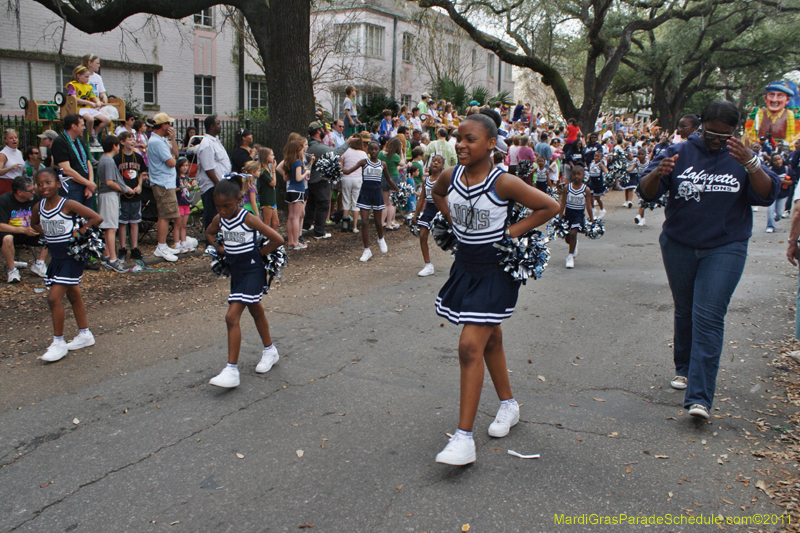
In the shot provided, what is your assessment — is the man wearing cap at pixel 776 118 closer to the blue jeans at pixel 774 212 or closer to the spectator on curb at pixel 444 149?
the blue jeans at pixel 774 212

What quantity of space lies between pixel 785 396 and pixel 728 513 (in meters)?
2.01

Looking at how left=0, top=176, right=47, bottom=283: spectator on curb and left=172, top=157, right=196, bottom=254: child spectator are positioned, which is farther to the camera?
left=172, top=157, right=196, bottom=254: child spectator

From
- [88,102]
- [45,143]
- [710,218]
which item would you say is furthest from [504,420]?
[88,102]

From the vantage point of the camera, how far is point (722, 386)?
505 centimetres

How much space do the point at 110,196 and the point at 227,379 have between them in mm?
5335

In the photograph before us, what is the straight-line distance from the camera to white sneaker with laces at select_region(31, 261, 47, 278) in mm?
8320

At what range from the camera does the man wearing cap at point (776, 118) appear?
747cm

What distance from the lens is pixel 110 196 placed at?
29.5 ft

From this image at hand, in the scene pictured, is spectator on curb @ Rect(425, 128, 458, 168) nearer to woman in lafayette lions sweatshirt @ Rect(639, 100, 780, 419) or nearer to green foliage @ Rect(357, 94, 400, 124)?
green foliage @ Rect(357, 94, 400, 124)

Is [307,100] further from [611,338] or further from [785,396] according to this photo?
[785,396]

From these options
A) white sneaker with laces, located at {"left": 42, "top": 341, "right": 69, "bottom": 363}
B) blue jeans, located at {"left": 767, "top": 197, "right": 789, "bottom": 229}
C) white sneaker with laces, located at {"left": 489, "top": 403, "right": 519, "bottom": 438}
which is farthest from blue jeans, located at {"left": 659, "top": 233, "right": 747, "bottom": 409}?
blue jeans, located at {"left": 767, "top": 197, "right": 789, "bottom": 229}

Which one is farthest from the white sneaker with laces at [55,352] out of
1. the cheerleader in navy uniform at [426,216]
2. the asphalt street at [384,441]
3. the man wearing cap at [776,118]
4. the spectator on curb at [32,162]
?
the man wearing cap at [776,118]

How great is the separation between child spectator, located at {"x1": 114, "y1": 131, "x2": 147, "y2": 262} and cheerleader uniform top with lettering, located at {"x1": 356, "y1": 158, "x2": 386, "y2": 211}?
3.37 metres

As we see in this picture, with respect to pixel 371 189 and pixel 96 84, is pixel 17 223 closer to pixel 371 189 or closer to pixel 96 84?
pixel 96 84
